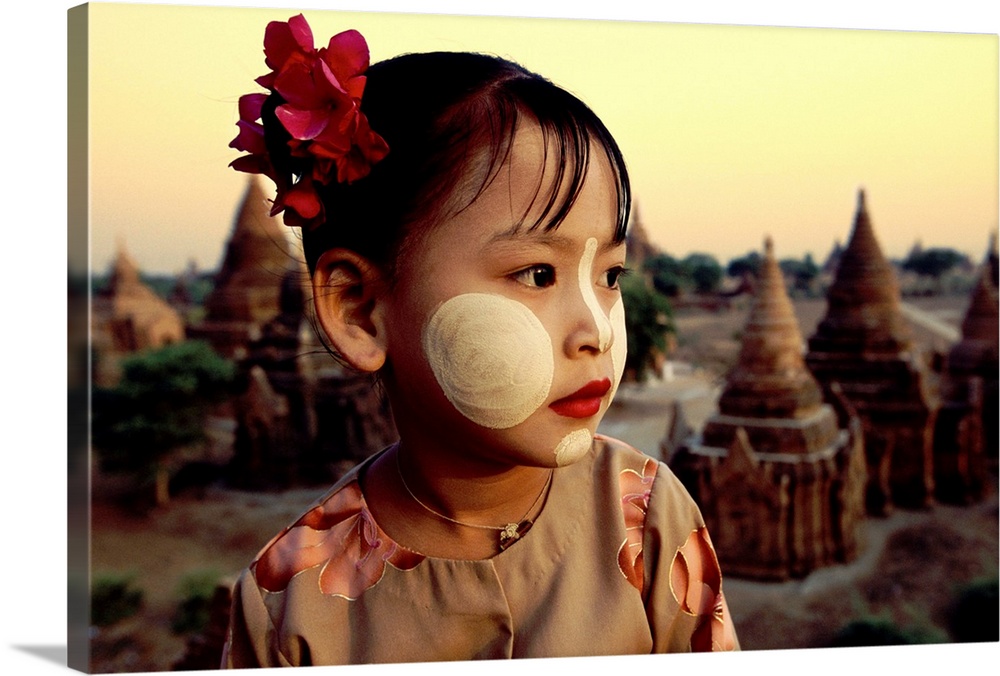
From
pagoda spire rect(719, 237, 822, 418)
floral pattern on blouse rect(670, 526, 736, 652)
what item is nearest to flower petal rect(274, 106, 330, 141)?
floral pattern on blouse rect(670, 526, 736, 652)

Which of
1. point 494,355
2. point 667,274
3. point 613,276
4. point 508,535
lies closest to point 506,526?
point 508,535

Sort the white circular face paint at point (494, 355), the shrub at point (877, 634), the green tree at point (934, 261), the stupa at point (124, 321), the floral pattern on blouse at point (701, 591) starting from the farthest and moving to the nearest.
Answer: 1. the green tree at point (934, 261)
2. the shrub at point (877, 634)
3. the stupa at point (124, 321)
4. the floral pattern on blouse at point (701, 591)
5. the white circular face paint at point (494, 355)

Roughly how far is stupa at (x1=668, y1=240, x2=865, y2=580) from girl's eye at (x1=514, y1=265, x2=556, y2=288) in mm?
4391

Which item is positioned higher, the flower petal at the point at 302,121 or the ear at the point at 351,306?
the flower petal at the point at 302,121

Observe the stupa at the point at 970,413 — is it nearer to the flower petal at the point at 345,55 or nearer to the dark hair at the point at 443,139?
the dark hair at the point at 443,139

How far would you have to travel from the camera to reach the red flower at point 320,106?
1549 millimetres

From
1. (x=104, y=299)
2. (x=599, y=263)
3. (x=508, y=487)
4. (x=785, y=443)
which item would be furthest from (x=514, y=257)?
(x=785, y=443)

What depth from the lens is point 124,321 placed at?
17.4 ft

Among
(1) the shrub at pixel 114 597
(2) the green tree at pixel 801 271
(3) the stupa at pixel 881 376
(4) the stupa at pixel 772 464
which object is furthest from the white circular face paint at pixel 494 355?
(3) the stupa at pixel 881 376

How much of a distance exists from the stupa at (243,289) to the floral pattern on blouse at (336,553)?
397 cm

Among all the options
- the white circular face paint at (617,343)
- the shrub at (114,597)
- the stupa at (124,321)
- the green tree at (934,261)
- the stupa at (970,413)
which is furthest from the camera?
the stupa at (970,413)

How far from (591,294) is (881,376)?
576cm

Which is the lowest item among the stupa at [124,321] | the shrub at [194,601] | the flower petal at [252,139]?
the shrub at [194,601]

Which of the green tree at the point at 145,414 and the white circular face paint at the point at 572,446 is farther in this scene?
the green tree at the point at 145,414
